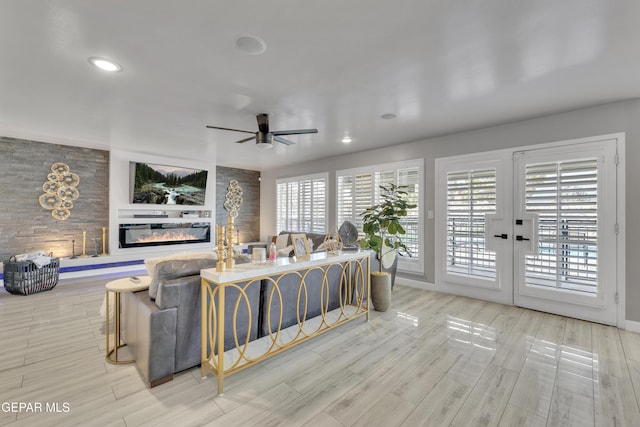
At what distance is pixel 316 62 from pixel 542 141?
10.4 feet

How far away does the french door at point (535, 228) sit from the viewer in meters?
3.22

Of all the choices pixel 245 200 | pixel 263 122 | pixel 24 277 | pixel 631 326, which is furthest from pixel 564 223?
pixel 24 277

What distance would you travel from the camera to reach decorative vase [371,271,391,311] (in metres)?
3.62

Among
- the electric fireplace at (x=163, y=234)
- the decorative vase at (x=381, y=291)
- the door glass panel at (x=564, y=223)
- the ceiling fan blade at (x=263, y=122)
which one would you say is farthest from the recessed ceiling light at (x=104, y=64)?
the door glass panel at (x=564, y=223)

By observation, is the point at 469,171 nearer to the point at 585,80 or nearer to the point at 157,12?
the point at 585,80

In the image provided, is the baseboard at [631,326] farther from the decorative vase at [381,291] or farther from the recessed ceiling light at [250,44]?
the recessed ceiling light at [250,44]

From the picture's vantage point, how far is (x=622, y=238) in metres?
3.11

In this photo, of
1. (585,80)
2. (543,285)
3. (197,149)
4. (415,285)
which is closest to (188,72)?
(197,149)

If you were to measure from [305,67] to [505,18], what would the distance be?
4.88 feet

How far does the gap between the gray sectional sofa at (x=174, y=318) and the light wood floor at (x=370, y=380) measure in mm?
152

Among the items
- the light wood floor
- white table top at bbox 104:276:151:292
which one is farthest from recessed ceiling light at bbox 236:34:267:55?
the light wood floor

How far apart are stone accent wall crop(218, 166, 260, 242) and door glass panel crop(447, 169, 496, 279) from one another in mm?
5440

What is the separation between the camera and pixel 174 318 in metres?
2.09

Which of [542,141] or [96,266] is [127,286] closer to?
[96,266]
